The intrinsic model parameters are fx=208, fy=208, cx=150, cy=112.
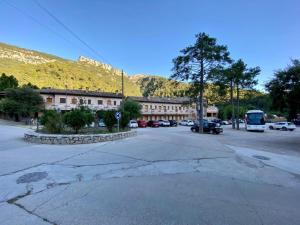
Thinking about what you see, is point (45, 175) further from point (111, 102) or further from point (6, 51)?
point (6, 51)

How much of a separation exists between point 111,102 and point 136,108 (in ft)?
49.7

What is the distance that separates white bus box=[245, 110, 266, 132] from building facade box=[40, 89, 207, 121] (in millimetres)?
7377

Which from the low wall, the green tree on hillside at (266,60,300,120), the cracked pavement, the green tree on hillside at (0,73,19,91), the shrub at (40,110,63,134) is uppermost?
the green tree on hillside at (0,73,19,91)

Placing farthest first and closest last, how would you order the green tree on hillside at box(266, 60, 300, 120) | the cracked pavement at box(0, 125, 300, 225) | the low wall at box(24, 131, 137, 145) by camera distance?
the green tree on hillside at box(266, 60, 300, 120) → the low wall at box(24, 131, 137, 145) → the cracked pavement at box(0, 125, 300, 225)

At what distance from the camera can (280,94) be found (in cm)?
1858

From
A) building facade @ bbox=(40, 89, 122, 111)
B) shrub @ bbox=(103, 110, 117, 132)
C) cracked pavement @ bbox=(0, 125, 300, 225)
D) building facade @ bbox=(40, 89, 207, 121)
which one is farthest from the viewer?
building facade @ bbox=(40, 89, 207, 121)

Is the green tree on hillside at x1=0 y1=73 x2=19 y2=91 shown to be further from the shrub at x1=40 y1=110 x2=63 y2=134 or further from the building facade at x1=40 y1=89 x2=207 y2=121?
the shrub at x1=40 y1=110 x2=63 y2=134

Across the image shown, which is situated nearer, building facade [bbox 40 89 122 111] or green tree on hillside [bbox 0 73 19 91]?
building facade [bbox 40 89 122 111]

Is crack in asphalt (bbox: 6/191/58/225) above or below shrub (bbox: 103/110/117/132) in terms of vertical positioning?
below

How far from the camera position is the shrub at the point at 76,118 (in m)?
15.6

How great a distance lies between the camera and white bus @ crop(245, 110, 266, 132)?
3266cm

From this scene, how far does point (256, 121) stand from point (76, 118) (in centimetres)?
2846

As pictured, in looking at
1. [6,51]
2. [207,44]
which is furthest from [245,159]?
[6,51]

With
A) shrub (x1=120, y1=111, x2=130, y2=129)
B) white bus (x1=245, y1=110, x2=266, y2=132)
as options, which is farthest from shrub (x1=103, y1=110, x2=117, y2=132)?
white bus (x1=245, y1=110, x2=266, y2=132)
